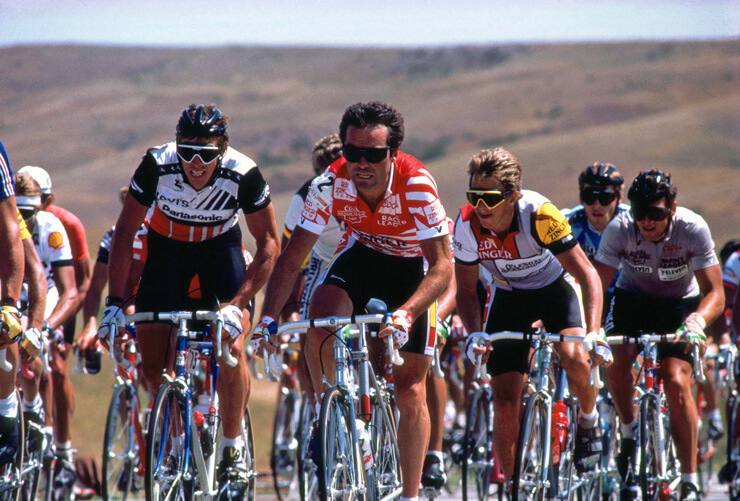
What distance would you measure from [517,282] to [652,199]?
1082 mm

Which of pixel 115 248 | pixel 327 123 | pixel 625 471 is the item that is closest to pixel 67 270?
pixel 115 248

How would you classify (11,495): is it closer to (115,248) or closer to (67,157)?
(115,248)

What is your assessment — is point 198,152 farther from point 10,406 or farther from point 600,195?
point 600,195

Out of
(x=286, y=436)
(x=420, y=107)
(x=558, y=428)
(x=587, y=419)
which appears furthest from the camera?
(x=420, y=107)

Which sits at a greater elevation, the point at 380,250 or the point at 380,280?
the point at 380,250

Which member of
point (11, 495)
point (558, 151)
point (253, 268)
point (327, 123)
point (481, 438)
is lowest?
point (11, 495)

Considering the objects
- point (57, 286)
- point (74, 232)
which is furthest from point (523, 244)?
point (74, 232)

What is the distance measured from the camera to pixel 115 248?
241 inches

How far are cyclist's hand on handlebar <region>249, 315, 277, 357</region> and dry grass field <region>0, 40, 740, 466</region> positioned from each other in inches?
2269

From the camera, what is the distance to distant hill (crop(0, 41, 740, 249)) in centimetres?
7906

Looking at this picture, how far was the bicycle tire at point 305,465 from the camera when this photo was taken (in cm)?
801

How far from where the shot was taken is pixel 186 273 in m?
6.48

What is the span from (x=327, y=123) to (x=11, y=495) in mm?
97002

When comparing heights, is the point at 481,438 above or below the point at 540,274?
below
